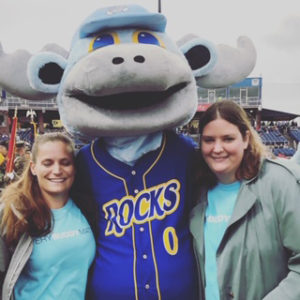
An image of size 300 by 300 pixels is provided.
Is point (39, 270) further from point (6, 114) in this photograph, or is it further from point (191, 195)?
point (6, 114)

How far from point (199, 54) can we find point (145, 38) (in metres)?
0.47

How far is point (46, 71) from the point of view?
7.59 ft

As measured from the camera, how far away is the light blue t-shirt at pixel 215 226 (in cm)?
188

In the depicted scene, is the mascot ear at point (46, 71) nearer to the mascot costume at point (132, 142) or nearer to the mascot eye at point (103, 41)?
the mascot costume at point (132, 142)

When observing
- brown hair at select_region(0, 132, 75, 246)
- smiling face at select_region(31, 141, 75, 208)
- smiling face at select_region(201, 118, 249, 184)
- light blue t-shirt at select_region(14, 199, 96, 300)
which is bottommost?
light blue t-shirt at select_region(14, 199, 96, 300)

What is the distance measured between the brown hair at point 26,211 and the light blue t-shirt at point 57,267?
7cm

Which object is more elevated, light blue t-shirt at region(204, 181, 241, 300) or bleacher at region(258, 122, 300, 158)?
bleacher at region(258, 122, 300, 158)

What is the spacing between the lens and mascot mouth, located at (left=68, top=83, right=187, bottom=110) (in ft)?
6.72

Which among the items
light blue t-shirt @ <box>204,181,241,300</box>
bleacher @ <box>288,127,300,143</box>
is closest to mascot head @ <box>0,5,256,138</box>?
light blue t-shirt @ <box>204,181,241,300</box>

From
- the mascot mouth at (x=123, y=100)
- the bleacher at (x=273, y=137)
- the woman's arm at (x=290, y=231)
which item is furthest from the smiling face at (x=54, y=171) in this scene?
the bleacher at (x=273, y=137)

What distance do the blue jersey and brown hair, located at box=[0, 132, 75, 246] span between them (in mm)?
301

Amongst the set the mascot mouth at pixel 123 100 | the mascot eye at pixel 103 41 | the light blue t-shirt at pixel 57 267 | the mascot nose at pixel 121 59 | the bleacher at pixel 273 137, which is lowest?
the light blue t-shirt at pixel 57 267

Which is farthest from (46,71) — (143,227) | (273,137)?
(273,137)

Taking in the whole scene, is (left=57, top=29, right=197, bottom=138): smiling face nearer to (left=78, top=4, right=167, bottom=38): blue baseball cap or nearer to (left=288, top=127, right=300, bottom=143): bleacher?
(left=78, top=4, right=167, bottom=38): blue baseball cap
